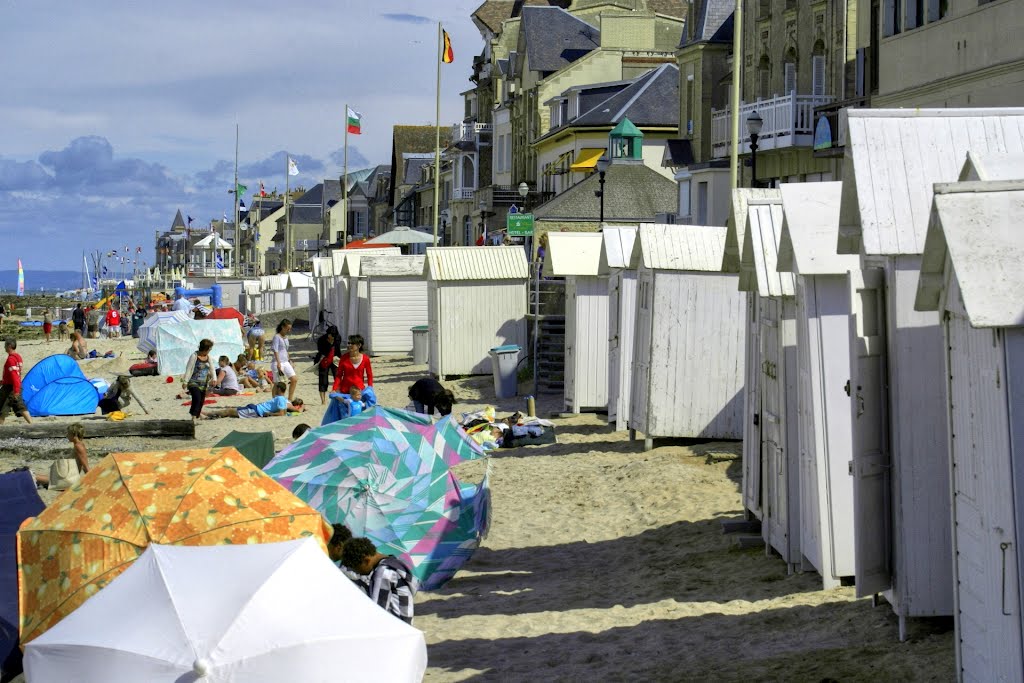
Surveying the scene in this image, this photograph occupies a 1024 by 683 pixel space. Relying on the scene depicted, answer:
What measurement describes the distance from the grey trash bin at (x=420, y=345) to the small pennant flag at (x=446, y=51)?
16.9m

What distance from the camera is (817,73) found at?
101 ft

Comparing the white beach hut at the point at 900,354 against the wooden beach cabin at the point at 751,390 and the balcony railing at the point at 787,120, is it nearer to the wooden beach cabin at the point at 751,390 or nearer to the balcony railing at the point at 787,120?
the wooden beach cabin at the point at 751,390

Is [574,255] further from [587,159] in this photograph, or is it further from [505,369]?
[587,159]

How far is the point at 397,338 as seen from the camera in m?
35.2

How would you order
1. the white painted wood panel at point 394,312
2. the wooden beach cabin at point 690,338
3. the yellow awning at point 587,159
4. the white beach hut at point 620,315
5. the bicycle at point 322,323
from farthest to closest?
the yellow awning at point 587,159 < the bicycle at point 322,323 < the white painted wood panel at point 394,312 < the white beach hut at point 620,315 < the wooden beach cabin at point 690,338

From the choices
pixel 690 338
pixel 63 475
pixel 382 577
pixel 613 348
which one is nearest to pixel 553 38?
pixel 613 348

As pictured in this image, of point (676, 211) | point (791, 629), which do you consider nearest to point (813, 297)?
point (791, 629)

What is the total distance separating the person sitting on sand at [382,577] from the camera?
7.42 m

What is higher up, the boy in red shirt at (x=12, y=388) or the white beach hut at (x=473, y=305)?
the white beach hut at (x=473, y=305)

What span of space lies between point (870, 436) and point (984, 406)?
2109 millimetres

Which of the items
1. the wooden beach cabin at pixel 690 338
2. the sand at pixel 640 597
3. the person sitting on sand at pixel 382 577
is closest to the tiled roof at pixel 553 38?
the sand at pixel 640 597

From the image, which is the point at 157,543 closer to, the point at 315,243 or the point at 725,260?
the point at 725,260

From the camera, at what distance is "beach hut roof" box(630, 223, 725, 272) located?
1566 centimetres

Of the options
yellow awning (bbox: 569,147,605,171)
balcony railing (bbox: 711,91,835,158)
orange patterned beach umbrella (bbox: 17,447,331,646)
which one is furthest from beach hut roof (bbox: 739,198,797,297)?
yellow awning (bbox: 569,147,605,171)
